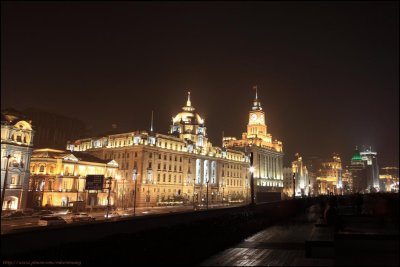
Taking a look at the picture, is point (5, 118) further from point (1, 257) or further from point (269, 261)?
point (269, 261)

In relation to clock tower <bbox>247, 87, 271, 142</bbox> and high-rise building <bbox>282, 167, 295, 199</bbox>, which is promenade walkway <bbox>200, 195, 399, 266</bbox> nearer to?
clock tower <bbox>247, 87, 271, 142</bbox>

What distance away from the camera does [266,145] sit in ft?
520

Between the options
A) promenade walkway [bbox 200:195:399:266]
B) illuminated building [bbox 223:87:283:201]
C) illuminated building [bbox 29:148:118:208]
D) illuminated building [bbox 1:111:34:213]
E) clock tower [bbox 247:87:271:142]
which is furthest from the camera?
clock tower [bbox 247:87:271:142]

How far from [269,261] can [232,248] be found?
4.19 metres

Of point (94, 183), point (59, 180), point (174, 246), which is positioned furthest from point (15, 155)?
point (174, 246)

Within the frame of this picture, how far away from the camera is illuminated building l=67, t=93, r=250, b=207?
86.8m

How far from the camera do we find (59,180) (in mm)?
68625

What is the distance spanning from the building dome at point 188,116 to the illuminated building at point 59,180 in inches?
1763

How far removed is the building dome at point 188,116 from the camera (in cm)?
11518

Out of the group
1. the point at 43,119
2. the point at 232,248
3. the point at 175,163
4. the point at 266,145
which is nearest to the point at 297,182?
the point at 266,145

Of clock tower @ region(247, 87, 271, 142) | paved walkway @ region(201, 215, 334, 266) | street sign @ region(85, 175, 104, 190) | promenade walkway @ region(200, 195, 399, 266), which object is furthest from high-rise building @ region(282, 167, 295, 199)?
promenade walkway @ region(200, 195, 399, 266)

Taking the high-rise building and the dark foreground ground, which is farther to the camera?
the high-rise building

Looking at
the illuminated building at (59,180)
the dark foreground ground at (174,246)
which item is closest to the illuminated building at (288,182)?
the illuminated building at (59,180)

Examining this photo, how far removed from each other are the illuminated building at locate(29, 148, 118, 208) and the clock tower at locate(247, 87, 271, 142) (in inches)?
3792
